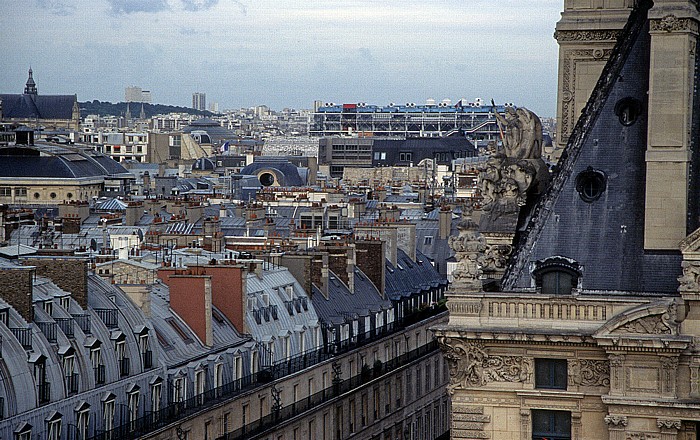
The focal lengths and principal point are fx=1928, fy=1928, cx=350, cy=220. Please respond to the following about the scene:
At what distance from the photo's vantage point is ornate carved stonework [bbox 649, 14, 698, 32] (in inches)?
1490

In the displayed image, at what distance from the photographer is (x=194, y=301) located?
188ft

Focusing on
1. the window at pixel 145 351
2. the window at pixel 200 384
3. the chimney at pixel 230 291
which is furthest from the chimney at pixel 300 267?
the window at pixel 145 351

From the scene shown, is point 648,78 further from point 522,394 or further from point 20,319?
point 20,319

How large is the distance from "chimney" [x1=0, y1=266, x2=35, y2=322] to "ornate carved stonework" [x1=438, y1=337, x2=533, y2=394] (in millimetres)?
12053

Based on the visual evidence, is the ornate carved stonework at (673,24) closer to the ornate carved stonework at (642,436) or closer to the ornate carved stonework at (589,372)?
the ornate carved stonework at (589,372)

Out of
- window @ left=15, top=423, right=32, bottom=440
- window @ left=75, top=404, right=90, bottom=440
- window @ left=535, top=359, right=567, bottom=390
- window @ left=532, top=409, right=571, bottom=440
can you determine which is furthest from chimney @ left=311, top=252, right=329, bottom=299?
window @ left=535, top=359, right=567, bottom=390

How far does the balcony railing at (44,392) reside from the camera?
4484 centimetres

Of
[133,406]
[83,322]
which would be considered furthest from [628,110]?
[133,406]

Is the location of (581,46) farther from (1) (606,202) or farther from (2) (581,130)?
(1) (606,202)

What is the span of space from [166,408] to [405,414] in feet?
88.9

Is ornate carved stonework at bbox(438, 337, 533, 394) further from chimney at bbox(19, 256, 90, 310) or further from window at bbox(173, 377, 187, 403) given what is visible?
window at bbox(173, 377, 187, 403)

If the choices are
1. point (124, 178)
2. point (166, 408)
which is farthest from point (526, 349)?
point (124, 178)

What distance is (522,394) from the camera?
37.7m

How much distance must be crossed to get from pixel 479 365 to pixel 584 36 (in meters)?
8.51
